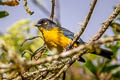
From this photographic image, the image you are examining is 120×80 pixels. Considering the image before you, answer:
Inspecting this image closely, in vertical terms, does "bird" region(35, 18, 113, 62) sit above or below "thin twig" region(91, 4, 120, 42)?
below

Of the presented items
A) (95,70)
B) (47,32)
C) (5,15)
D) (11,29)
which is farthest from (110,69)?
(47,32)

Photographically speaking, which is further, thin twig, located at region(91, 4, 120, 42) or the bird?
the bird

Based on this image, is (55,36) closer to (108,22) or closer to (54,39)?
(54,39)

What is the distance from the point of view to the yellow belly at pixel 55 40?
4610 mm

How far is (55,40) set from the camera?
4832mm

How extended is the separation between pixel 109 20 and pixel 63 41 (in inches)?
→ 111

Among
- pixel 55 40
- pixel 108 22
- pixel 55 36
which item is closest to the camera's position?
pixel 108 22

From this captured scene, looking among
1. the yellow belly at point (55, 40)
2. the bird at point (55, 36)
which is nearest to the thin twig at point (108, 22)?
the bird at point (55, 36)

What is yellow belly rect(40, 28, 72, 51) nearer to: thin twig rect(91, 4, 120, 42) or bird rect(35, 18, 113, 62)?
bird rect(35, 18, 113, 62)

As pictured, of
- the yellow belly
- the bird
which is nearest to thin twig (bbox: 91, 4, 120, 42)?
the bird

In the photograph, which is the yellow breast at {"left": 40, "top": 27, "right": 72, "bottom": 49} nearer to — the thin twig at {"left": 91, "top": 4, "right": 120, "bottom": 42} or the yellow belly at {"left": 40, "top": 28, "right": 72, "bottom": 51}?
the yellow belly at {"left": 40, "top": 28, "right": 72, "bottom": 51}

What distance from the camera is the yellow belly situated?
4.61 meters

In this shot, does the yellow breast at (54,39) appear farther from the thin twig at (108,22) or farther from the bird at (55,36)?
the thin twig at (108,22)

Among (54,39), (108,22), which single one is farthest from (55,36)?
(108,22)
